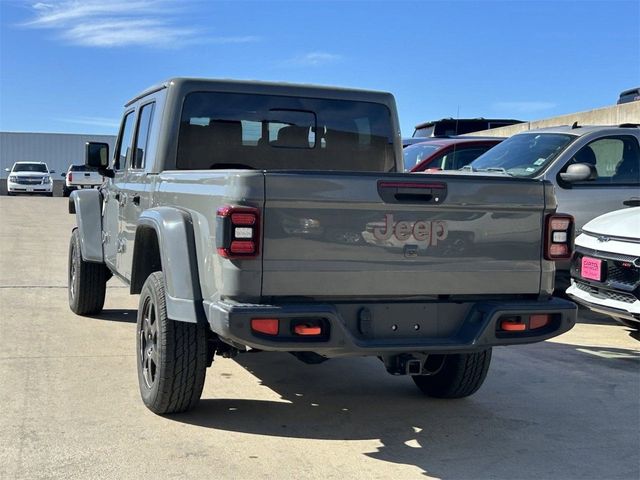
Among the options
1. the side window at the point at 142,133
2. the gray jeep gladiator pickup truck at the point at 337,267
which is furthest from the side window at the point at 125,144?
the gray jeep gladiator pickup truck at the point at 337,267

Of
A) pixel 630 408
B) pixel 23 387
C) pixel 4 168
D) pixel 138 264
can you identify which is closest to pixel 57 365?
pixel 23 387

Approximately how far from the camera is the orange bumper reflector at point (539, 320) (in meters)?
4.22

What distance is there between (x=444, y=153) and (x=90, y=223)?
5577 millimetres

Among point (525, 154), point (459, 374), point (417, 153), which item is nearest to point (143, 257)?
point (459, 374)

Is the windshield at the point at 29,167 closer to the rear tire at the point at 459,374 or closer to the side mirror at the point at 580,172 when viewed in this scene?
the side mirror at the point at 580,172

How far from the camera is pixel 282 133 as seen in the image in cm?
558

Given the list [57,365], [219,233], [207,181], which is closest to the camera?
[219,233]

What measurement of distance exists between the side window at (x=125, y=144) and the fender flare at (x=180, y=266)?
194 cm

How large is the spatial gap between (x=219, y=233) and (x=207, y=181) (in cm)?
46

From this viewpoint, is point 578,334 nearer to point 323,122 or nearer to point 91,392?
point 323,122

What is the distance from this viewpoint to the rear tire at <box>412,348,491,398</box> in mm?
4957

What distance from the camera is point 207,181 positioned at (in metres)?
4.03

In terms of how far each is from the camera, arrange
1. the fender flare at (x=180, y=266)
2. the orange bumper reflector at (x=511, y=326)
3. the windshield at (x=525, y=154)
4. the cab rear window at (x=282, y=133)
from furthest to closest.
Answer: the windshield at (x=525, y=154), the cab rear window at (x=282, y=133), the orange bumper reflector at (x=511, y=326), the fender flare at (x=180, y=266)

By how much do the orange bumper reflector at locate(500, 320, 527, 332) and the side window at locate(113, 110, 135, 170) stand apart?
3.32 meters
